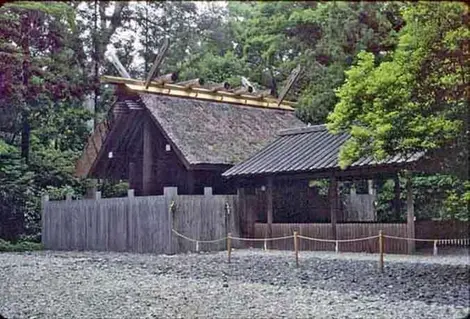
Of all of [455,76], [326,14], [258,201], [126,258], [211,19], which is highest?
[211,19]

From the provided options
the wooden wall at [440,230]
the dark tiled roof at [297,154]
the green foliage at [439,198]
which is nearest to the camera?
the green foliage at [439,198]

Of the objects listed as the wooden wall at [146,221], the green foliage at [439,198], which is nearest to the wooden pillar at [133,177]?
the wooden wall at [146,221]

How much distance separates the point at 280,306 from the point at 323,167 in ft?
14.9

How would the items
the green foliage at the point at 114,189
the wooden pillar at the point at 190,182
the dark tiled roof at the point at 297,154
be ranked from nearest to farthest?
the dark tiled roof at the point at 297,154
the wooden pillar at the point at 190,182
the green foliage at the point at 114,189

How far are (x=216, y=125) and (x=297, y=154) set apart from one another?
7.76 ft

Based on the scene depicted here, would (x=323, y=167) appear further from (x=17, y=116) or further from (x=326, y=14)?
(x=326, y=14)

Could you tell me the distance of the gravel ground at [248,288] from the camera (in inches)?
208

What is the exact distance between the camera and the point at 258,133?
13172mm

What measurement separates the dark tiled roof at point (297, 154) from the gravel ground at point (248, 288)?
1.61 m

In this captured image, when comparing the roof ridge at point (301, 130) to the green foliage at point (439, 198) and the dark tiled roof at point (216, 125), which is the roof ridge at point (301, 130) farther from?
the green foliage at point (439, 198)

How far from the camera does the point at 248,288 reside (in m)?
6.95

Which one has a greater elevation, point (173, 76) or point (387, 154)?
point (173, 76)

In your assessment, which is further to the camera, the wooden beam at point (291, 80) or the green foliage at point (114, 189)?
the green foliage at point (114, 189)

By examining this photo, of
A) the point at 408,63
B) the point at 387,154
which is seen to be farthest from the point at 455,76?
the point at 387,154
